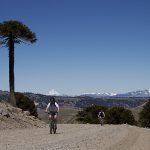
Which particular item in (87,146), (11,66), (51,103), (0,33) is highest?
(0,33)

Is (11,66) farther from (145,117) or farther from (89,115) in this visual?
(89,115)

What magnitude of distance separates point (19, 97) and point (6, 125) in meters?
45.5

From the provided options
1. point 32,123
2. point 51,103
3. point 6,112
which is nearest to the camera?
point 51,103

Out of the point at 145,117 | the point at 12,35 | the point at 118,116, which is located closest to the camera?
the point at 12,35

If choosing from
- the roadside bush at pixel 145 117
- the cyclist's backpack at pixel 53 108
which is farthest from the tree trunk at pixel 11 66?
the roadside bush at pixel 145 117

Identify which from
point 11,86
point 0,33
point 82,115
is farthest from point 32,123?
point 82,115

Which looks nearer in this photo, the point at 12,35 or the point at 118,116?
the point at 12,35

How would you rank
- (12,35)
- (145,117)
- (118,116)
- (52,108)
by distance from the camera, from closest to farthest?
(52,108), (12,35), (145,117), (118,116)

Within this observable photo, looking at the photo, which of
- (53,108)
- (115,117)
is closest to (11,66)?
(53,108)

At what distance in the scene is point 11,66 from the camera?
42312mm

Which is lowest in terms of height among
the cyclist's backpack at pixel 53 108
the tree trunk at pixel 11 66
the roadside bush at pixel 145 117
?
the roadside bush at pixel 145 117

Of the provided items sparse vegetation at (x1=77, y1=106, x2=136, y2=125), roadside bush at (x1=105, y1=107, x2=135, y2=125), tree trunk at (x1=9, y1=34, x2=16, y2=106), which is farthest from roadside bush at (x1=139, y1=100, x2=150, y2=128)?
tree trunk at (x1=9, y1=34, x2=16, y2=106)

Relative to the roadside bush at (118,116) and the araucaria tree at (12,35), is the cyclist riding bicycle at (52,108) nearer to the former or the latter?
the araucaria tree at (12,35)

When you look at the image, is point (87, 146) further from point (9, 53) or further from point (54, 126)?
point (9, 53)
